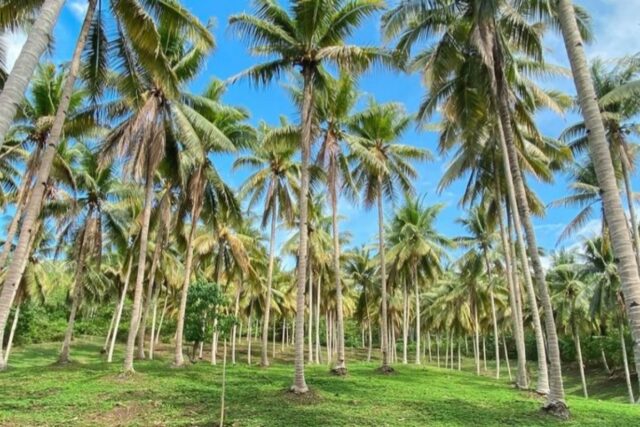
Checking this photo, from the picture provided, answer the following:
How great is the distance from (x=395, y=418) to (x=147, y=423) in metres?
5.43

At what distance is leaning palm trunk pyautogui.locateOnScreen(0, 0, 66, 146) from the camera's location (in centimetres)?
604

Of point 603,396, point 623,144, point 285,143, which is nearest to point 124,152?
point 285,143

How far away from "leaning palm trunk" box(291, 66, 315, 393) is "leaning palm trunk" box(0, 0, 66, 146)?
8249 millimetres

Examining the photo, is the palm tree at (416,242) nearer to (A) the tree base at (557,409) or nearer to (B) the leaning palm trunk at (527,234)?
(B) the leaning palm trunk at (527,234)

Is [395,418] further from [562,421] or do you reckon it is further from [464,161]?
[464,161]

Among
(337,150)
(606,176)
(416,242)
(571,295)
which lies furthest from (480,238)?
(606,176)

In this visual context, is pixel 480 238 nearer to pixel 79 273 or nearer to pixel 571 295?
pixel 571 295

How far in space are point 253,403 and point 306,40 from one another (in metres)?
10.5

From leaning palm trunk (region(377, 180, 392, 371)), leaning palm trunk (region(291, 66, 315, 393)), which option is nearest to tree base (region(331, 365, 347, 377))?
leaning palm trunk (region(377, 180, 392, 371))

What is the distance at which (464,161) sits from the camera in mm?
20016

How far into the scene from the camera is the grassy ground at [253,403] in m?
10.3

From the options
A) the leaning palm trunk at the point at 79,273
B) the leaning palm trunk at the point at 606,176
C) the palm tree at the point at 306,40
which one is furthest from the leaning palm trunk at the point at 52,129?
the leaning palm trunk at the point at 79,273

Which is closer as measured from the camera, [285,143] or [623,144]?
[285,143]

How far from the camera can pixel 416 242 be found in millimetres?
29234
